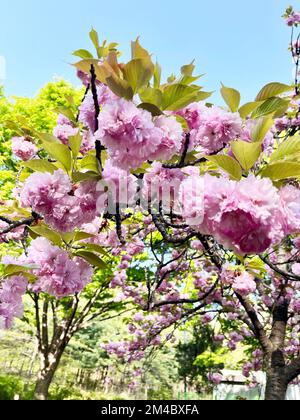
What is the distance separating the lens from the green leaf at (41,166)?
4.32 ft

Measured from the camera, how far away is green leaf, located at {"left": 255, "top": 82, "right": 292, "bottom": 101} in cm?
127

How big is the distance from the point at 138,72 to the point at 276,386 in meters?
4.36

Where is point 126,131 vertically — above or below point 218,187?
above

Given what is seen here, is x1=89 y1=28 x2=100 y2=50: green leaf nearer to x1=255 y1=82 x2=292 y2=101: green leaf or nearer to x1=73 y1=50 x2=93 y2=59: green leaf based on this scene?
x1=73 y1=50 x2=93 y2=59: green leaf

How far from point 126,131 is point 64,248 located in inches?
28.8

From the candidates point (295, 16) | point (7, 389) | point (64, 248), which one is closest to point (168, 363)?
point (7, 389)

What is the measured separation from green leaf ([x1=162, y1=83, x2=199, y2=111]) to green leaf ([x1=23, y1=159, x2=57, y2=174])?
0.50m

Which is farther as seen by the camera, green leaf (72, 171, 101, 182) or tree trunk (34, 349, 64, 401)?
tree trunk (34, 349, 64, 401)

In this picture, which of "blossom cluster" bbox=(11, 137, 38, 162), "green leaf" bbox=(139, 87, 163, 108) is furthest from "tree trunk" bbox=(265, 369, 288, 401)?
"green leaf" bbox=(139, 87, 163, 108)

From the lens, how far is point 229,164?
985 millimetres

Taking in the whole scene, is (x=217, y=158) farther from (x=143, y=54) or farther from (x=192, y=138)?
(x=192, y=138)

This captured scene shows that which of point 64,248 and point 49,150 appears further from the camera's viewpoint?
point 64,248

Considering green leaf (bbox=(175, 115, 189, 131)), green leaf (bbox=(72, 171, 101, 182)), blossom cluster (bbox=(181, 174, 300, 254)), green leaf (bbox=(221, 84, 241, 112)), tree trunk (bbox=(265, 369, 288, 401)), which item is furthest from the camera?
tree trunk (bbox=(265, 369, 288, 401))

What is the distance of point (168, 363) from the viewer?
2591 centimetres
